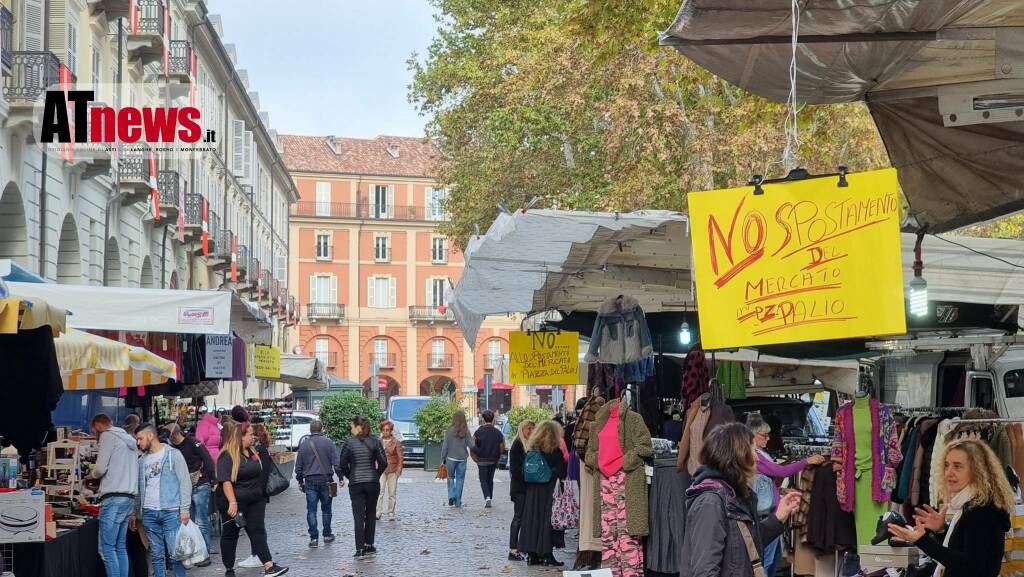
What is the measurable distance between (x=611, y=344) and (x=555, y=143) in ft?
58.9

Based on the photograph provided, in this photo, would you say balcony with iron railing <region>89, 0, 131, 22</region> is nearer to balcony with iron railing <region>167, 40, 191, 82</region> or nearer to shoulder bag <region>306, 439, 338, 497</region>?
balcony with iron railing <region>167, 40, 191, 82</region>

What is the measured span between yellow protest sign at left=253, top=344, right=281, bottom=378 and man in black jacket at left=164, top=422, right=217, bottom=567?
9.51 meters

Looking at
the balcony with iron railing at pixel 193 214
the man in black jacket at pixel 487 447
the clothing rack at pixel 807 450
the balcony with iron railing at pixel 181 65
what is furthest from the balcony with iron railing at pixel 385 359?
the clothing rack at pixel 807 450

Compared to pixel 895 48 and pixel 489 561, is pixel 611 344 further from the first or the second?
pixel 895 48

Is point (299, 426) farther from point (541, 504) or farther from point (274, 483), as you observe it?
point (274, 483)

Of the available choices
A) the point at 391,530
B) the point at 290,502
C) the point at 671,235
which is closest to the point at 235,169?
the point at 290,502

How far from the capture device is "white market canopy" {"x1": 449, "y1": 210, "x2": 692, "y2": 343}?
10.7 meters

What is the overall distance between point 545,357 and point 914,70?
10.1 metres

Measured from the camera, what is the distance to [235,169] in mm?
46781

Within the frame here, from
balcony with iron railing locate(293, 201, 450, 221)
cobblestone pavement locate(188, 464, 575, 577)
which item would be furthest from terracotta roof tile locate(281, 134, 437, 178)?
cobblestone pavement locate(188, 464, 575, 577)

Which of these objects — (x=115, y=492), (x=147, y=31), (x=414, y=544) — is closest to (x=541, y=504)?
(x=414, y=544)

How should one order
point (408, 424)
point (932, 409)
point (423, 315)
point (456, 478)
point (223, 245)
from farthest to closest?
point (423, 315) < point (223, 245) < point (408, 424) < point (456, 478) < point (932, 409)

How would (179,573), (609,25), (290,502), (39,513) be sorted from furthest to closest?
(290,502) → (609,25) → (179,573) → (39,513)

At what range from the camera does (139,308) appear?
44.7 feet
